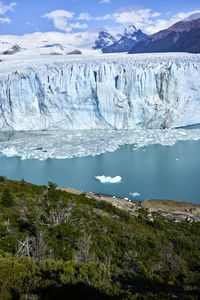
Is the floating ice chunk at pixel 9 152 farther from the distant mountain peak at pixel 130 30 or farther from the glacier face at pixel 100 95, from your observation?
the distant mountain peak at pixel 130 30

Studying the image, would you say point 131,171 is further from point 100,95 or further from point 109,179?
point 100,95

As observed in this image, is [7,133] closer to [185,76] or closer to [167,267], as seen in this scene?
[185,76]

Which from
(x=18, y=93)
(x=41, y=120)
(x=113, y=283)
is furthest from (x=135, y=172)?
(x=18, y=93)

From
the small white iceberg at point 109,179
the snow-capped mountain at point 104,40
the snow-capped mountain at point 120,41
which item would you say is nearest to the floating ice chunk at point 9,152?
the small white iceberg at point 109,179

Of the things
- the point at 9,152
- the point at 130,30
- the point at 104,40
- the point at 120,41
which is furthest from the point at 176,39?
the point at 9,152

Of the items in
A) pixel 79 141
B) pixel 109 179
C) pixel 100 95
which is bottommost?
pixel 109 179

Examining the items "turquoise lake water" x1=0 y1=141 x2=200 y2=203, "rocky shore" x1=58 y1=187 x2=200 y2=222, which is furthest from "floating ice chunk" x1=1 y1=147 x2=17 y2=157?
"rocky shore" x1=58 y1=187 x2=200 y2=222
